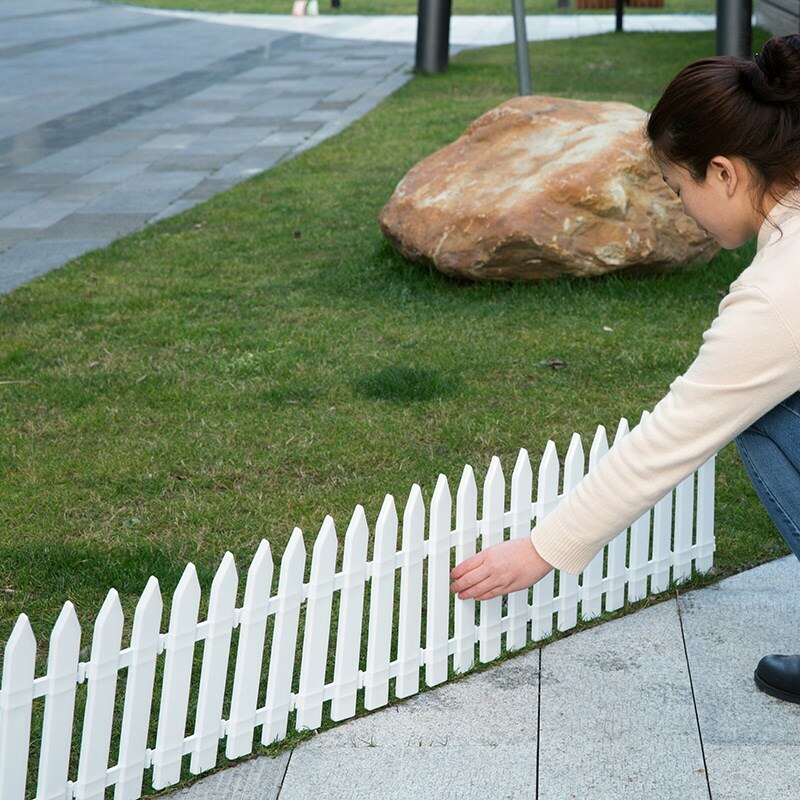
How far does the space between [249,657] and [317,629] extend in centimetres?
19

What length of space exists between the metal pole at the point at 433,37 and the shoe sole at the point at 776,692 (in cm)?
1421

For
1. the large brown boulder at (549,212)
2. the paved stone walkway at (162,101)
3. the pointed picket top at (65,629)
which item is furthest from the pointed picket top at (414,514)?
the paved stone walkway at (162,101)

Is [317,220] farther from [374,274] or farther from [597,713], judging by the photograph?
[597,713]

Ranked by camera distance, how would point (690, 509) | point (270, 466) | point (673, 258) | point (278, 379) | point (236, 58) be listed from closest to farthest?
1. point (690, 509)
2. point (270, 466)
3. point (278, 379)
4. point (673, 258)
5. point (236, 58)

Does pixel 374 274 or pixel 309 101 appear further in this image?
pixel 309 101

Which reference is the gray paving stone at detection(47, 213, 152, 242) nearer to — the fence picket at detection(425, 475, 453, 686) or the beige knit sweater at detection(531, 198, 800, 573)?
the fence picket at detection(425, 475, 453, 686)

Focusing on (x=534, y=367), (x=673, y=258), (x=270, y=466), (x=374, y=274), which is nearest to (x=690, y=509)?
(x=270, y=466)

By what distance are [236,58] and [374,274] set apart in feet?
45.0

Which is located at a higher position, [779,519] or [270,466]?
[779,519]

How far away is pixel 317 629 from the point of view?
2787 millimetres

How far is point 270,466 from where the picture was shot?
4375 mm

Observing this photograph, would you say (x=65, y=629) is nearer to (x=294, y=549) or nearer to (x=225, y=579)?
(x=225, y=579)

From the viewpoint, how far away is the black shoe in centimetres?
296

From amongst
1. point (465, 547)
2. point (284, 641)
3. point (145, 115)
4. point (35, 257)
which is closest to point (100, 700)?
point (284, 641)
